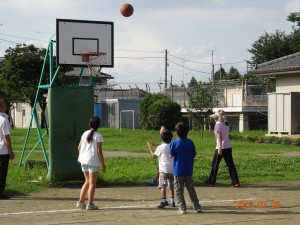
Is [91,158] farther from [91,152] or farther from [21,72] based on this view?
[21,72]

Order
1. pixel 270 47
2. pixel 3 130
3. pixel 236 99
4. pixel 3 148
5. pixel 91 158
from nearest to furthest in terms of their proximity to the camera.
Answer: pixel 91 158
pixel 3 130
pixel 3 148
pixel 236 99
pixel 270 47

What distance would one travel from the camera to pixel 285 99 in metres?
29.8

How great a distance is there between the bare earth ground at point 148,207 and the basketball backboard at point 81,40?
325 cm

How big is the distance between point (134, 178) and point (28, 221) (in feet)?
17.8

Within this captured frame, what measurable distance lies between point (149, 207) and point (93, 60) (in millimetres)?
5133

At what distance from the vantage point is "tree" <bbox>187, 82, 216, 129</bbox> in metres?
35.1

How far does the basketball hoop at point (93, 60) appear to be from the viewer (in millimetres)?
14148

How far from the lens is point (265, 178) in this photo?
1487 cm

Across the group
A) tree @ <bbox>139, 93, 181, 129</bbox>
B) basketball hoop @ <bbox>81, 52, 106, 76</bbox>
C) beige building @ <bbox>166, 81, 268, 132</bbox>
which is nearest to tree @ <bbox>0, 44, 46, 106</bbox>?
tree @ <bbox>139, 93, 181, 129</bbox>

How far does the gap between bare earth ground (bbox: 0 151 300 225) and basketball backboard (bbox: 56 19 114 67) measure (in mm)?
3246

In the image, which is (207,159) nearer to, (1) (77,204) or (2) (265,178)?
(2) (265,178)

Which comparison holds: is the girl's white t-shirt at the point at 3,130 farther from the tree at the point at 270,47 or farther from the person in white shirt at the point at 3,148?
the tree at the point at 270,47

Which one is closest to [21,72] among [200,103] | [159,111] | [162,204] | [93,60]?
[159,111]
